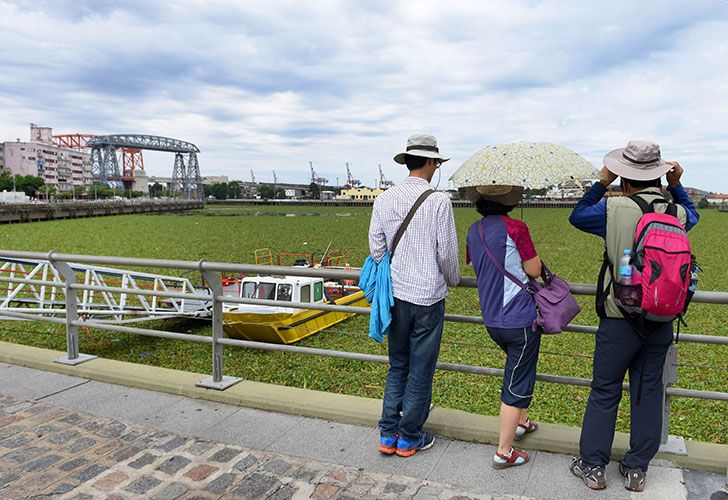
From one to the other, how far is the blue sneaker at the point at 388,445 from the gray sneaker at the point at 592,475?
1.06 metres

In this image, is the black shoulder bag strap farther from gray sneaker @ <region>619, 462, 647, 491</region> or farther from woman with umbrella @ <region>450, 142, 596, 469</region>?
gray sneaker @ <region>619, 462, 647, 491</region>

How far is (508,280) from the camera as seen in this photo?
Result: 3.21 metres

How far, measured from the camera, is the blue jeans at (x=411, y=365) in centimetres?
345

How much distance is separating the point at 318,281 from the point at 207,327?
2276mm

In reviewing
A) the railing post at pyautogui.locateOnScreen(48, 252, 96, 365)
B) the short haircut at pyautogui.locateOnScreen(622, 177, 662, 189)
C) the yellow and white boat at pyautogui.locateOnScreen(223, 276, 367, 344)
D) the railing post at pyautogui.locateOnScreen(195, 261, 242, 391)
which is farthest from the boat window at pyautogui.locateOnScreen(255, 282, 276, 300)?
the short haircut at pyautogui.locateOnScreen(622, 177, 662, 189)

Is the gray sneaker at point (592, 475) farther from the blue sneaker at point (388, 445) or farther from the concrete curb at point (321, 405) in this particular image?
the blue sneaker at point (388, 445)

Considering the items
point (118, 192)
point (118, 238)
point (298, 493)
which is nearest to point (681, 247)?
point (298, 493)

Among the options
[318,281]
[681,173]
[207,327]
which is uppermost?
[681,173]

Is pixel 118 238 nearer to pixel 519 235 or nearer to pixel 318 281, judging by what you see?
pixel 318 281

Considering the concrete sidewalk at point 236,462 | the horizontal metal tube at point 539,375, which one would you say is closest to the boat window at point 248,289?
the horizontal metal tube at point 539,375

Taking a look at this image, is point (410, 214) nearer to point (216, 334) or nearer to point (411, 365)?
point (411, 365)

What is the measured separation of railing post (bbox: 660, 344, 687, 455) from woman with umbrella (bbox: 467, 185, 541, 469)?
78 centimetres

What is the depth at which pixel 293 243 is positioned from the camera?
95.2 feet

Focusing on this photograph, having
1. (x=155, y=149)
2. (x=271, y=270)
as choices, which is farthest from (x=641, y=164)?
(x=155, y=149)
